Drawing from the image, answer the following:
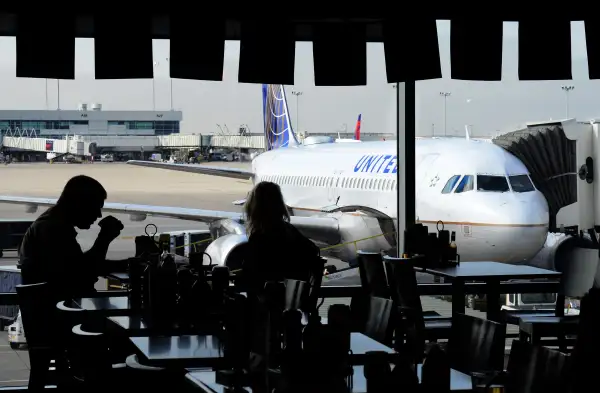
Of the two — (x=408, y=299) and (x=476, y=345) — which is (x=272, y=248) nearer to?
(x=408, y=299)

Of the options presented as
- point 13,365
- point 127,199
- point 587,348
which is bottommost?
point 13,365

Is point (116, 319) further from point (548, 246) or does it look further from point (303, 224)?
point (303, 224)

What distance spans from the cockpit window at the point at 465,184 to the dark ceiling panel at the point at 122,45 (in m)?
6.81

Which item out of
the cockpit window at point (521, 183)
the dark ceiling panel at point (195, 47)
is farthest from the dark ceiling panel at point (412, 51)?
the cockpit window at point (521, 183)

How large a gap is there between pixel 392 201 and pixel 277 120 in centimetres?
948

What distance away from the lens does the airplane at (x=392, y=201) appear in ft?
37.6

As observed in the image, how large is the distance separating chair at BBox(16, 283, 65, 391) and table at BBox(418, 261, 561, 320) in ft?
7.75

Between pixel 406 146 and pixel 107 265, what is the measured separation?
88.9 inches

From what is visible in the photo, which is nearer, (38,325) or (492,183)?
(38,325)

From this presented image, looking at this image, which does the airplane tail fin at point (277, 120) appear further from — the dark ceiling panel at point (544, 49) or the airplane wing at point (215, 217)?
the dark ceiling panel at point (544, 49)

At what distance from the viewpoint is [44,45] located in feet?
18.8

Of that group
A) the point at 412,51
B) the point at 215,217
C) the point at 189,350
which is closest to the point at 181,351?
the point at 189,350

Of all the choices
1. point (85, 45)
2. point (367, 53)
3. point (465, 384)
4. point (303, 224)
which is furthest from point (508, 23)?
point (303, 224)

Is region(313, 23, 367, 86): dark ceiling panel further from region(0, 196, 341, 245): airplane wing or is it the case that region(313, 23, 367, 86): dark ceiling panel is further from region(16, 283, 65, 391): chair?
region(0, 196, 341, 245): airplane wing
